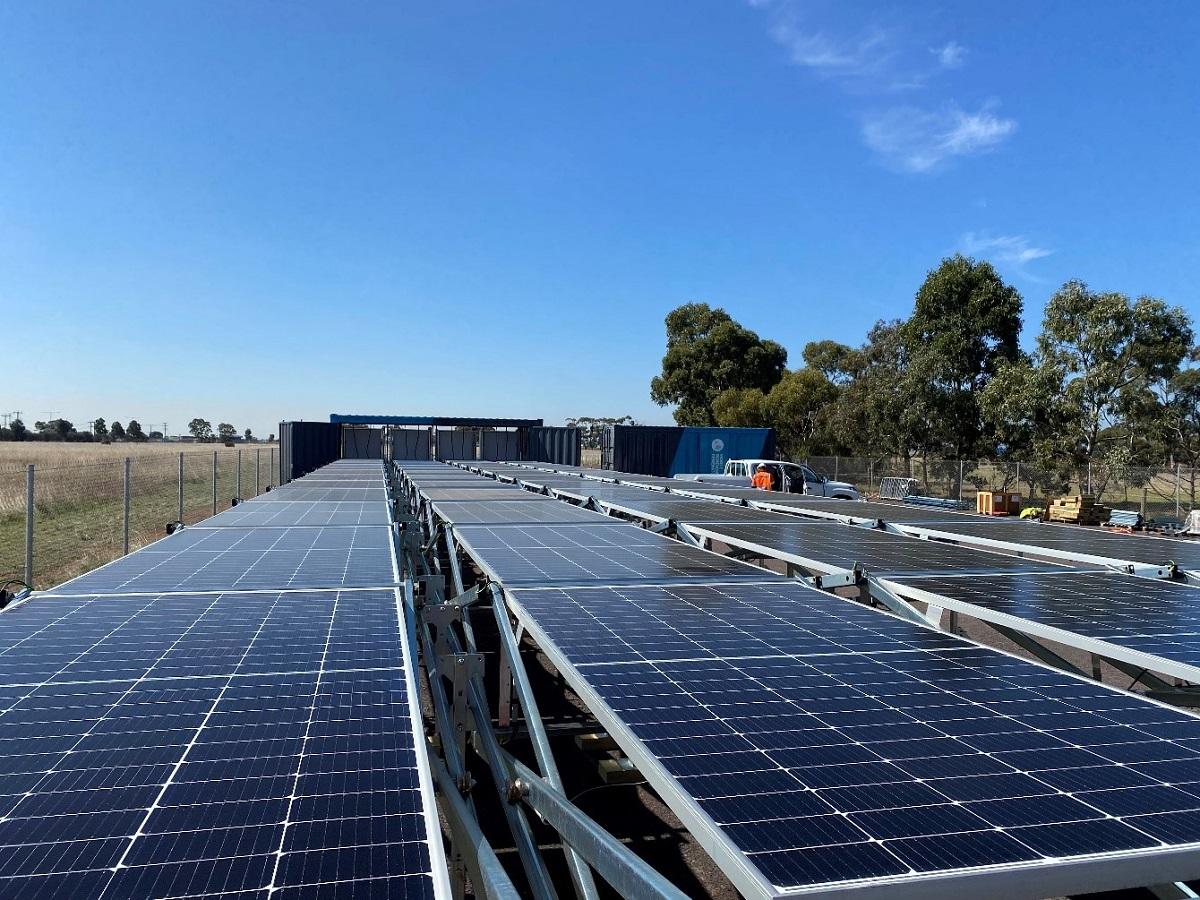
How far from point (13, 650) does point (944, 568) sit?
25.9 ft

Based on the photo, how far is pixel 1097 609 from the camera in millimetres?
6465

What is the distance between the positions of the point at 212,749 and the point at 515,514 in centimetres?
946

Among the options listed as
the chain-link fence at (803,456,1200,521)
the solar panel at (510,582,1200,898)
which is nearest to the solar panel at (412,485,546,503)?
the solar panel at (510,582,1200,898)

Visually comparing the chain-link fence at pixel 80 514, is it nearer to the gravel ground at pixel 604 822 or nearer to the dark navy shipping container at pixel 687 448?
the gravel ground at pixel 604 822

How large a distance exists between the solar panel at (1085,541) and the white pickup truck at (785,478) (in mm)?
16064

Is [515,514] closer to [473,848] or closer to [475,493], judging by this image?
[475,493]

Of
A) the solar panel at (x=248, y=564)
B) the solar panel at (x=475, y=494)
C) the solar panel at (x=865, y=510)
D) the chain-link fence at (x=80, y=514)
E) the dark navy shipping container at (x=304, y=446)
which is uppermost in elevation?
the dark navy shipping container at (x=304, y=446)

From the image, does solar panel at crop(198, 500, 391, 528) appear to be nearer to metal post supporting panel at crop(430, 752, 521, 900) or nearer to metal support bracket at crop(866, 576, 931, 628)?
metal support bracket at crop(866, 576, 931, 628)

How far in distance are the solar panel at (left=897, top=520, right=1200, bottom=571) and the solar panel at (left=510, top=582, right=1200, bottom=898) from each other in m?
5.63

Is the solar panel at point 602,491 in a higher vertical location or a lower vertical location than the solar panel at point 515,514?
higher

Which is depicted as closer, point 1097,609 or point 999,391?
point 1097,609

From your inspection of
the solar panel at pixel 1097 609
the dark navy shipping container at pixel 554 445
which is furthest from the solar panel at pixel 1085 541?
the dark navy shipping container at pixel 554 445

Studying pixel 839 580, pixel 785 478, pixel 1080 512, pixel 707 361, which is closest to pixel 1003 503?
pixel 1080 512

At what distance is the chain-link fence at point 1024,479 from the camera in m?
34.6
